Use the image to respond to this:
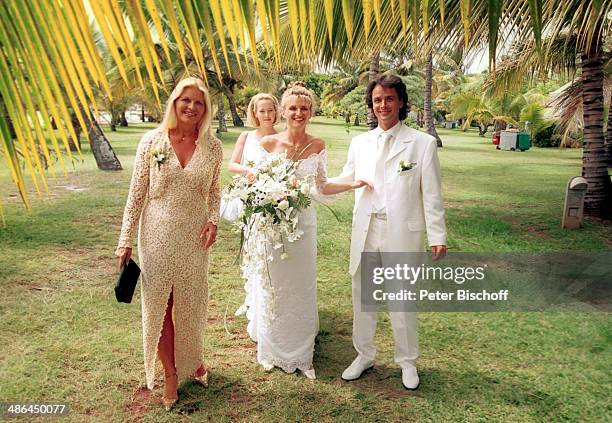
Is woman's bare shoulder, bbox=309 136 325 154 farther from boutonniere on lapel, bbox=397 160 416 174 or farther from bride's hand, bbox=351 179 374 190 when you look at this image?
boutonniere on lapel, bbox=397 160 416 174

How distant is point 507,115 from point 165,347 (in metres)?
38.7

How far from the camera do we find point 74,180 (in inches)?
547

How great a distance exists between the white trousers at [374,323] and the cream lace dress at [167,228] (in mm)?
1168

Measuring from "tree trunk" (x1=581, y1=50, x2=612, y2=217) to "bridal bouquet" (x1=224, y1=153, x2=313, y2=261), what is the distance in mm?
8161

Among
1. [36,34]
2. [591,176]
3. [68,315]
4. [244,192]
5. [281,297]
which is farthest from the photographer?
[591,176]

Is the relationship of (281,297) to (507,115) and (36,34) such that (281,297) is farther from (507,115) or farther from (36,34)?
(507,115)

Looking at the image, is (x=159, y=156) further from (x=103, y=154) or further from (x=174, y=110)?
(x=103, y=154)

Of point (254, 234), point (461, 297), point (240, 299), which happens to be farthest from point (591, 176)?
point (254, 234)

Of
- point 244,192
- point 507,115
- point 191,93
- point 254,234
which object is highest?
point 191,93

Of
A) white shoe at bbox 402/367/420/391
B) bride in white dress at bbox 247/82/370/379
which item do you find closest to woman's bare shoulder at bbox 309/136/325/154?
bride in white dress at bbox 247/82/370/379

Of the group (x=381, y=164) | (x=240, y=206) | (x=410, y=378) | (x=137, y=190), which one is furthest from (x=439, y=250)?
(x=137, y=190)

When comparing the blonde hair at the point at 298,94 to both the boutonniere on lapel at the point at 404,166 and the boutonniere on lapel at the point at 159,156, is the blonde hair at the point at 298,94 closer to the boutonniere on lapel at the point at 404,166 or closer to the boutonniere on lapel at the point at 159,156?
the boutonniere on lapel at the point at 404,166

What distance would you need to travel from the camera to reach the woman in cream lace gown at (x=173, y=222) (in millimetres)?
3312

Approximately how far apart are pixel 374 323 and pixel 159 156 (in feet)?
6.41
